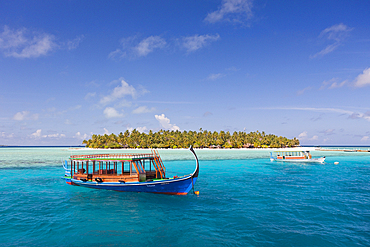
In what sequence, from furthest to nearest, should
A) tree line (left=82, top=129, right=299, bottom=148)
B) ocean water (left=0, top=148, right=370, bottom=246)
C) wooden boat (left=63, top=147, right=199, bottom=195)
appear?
tree line (left=82, top=129, right=299, bottom=148), wooden boat (left=63, top=147, right=199, bottom=195), ocean water (left=0, top=148, right=370, bottom=246)

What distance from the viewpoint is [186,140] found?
162 metres

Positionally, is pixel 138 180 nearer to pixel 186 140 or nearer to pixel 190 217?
pixel 190 217

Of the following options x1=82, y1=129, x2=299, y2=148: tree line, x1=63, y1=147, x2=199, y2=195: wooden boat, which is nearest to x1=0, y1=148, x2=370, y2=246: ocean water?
x1=63, y1=147, x2=199, y2=195: wooden boat

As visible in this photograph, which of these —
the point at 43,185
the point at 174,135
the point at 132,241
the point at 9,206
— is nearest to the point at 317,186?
the point at 132,241

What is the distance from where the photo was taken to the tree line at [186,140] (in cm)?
16212

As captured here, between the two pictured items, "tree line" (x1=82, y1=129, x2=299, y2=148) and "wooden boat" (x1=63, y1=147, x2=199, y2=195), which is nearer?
"wooden boat" (x1=63, y1=147, x2=199, y2=195)

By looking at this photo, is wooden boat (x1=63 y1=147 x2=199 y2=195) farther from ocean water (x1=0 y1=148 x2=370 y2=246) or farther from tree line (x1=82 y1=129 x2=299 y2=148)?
tree line (x1=82 y1=129 x2=299 y2=148)

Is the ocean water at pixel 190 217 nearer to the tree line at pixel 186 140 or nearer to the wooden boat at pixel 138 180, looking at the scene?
the wooden boat at pixel 138 180

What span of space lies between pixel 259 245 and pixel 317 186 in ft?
64.9

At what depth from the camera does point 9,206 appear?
62.1 feet

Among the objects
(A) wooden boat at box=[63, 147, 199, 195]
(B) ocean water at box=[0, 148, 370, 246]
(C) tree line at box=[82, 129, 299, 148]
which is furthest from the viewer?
(C) tree line at box=[82, 129, 299, 148]

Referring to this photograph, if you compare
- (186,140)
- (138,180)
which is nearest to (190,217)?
(138,180)

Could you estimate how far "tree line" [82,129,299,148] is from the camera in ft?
532

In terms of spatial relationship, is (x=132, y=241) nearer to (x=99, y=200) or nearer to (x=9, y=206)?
(x=99, y=200)
